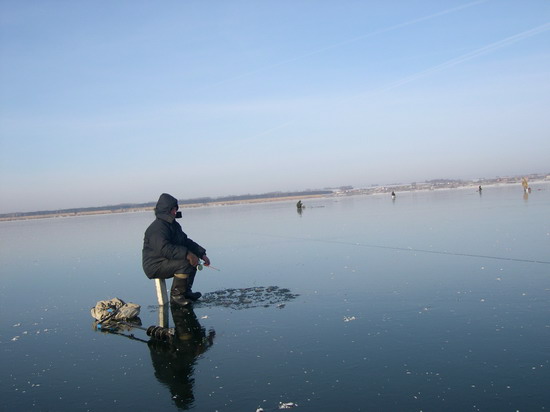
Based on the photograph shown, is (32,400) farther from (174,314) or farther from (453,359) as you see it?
(453,359)

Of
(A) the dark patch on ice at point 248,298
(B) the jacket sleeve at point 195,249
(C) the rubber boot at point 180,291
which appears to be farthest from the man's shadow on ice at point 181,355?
(B) the jacket sleeve at point 195,249

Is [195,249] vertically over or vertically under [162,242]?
under

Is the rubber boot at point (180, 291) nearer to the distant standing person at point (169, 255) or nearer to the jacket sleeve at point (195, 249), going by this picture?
the distant standing person at point (169, 255)

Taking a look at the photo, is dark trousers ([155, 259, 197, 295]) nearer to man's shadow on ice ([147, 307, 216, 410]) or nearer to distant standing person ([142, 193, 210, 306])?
distant standing person ([142, 193, 210, 306])

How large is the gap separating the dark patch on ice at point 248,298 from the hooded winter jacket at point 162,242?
1341 millimetres

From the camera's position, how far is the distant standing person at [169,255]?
10516 millimetres

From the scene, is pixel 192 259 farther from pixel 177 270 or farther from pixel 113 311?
pixel 113 311

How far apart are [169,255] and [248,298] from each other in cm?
211

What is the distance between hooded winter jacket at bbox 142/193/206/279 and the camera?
10.5 metres

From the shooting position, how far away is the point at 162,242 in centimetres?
1055

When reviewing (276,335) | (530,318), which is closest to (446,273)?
(530,318)

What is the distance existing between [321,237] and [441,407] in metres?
19.1

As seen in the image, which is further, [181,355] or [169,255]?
[169,255]

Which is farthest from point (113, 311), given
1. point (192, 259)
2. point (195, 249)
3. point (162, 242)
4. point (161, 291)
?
point (195, 249)
